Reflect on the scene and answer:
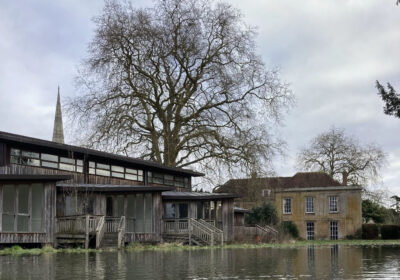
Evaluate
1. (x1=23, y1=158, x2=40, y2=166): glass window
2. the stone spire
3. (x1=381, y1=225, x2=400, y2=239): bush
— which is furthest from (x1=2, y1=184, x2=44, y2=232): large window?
the stone spire

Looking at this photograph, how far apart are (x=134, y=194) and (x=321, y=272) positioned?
20.7 m

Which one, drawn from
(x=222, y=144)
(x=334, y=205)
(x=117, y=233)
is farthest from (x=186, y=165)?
(x=334, y=205)

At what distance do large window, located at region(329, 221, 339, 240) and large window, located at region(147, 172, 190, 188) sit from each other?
22.0m

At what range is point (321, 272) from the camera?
14164mm

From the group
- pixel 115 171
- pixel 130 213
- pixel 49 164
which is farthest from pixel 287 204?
pixel 49 164

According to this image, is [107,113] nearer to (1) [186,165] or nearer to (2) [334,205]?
(1) [186,165]

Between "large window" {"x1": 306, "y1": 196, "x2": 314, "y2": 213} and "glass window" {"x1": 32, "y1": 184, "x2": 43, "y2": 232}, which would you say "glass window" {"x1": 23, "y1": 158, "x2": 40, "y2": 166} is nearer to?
"glass window" {"x1": 32, "y1": 184, "x2": 43, "y2": 232}

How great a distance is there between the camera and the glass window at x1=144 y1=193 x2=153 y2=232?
113 ft

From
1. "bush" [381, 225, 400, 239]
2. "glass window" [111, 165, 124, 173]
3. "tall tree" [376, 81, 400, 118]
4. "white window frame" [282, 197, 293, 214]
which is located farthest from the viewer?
"white window frame" [282, 197, 293, 214]

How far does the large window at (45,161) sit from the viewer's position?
30031 millimetres

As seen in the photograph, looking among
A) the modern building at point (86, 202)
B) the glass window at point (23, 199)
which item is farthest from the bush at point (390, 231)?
the glass window at point (23, 199)

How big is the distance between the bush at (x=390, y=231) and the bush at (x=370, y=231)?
71 cm

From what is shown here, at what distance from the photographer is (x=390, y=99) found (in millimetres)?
25719

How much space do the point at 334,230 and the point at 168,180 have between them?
25.2 metres
